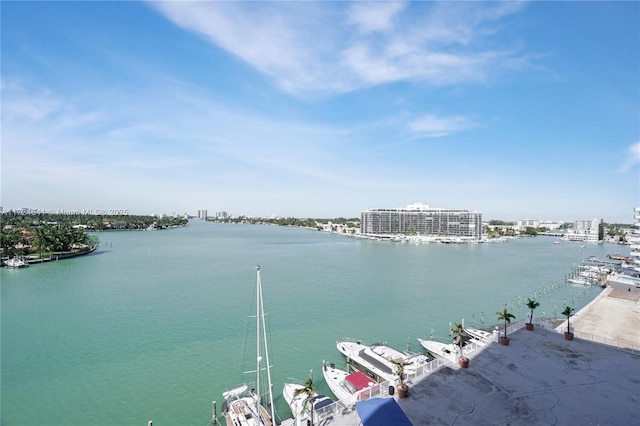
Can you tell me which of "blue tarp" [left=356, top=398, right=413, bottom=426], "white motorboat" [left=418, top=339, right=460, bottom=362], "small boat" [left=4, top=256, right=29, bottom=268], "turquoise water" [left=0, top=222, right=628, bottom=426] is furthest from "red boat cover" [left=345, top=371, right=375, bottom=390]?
"small boat" [left=4, top=256, right=29, bottom=268]

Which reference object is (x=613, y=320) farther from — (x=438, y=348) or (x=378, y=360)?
(x=378, y=360)

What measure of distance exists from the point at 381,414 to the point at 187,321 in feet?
69.3

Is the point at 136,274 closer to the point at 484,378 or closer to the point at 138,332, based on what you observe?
the point at 138,332

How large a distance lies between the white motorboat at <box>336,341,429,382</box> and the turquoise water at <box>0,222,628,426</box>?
1.70 metres

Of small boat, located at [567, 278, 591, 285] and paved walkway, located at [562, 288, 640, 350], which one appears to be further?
small boat, located at [567, 278, 591, 285]

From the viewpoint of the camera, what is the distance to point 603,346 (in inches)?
556

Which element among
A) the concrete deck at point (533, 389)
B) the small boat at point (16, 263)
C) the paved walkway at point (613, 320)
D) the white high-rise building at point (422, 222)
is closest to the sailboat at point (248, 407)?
the concrete deck at point (533, 389)

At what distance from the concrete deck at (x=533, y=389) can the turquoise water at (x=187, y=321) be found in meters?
7.31

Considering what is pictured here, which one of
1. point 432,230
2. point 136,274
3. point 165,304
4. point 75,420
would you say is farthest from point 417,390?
point 432,230

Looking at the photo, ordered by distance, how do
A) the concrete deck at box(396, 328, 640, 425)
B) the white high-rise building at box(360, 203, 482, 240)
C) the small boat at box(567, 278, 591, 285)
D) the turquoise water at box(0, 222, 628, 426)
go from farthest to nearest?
the white high-rise building at box(360, 203, 482, 240) < the small boat at box(567, 278, 591, 285) < the turquoise water at box(0, 222, 628, 426) < the concrete deck at box(396, 328, 640, 425)

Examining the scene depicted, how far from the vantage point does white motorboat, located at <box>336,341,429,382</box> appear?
1574 cm

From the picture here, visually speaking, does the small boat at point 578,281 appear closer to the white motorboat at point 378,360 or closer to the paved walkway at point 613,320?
the paved walkway at point 613,320

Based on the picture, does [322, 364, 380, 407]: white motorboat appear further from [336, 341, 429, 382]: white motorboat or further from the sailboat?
the sailboat

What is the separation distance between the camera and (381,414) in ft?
25.2
